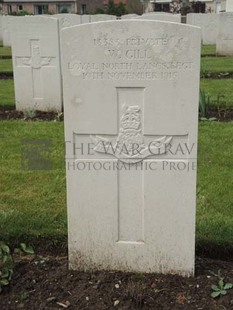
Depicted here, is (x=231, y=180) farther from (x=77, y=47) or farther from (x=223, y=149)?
(x=77, y=47)

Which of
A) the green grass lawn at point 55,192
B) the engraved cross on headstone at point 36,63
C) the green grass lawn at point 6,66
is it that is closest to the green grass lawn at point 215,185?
the green grass lawn at point 55,192

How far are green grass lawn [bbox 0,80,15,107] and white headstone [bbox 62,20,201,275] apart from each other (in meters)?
5.74

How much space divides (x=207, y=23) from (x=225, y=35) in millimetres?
5905

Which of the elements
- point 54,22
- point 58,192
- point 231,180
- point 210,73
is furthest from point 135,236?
point 210,73

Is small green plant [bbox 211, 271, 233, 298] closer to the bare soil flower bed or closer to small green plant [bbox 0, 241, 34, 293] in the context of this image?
the bare soil flower bed

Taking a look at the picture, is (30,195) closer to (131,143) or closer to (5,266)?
(5,266)

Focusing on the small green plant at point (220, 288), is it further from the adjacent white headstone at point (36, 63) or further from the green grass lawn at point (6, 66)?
the green grass lawn at point (6, 66)

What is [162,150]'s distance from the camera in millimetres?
2865

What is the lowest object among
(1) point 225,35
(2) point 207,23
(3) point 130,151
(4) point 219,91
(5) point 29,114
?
(5) point 29,114

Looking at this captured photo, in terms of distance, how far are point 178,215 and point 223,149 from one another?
280cm

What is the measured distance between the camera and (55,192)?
4492mm

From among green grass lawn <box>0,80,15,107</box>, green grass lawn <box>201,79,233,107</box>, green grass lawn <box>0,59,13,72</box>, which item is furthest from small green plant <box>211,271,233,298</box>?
green grass lawn <box>0,59,13,72</box>

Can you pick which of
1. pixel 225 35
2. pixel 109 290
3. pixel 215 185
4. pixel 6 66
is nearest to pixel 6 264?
pixel 109 290

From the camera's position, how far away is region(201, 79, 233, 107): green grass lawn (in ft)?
26.2
